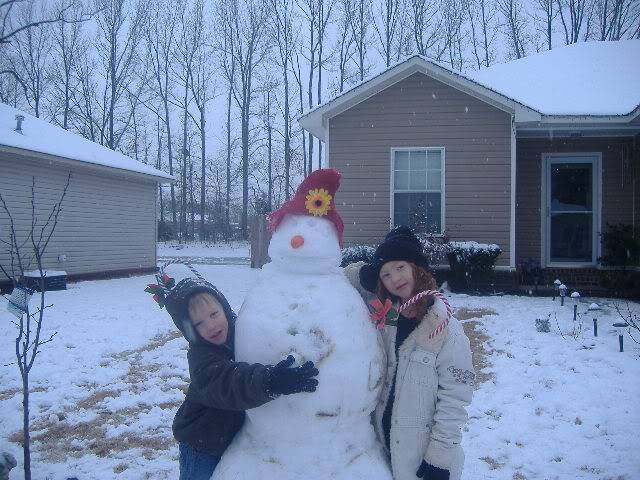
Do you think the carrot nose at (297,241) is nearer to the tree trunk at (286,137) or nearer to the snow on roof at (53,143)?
the snow on roof at (53,143)

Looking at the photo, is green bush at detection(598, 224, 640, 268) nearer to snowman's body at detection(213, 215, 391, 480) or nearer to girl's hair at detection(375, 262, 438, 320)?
girl's hair at detection(375, 262, 438, 320)

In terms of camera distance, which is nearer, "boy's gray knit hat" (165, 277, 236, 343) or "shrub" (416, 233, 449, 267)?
"boy's gray knit hat" (165, 277, 236, 343)

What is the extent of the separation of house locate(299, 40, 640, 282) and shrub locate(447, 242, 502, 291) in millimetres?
550

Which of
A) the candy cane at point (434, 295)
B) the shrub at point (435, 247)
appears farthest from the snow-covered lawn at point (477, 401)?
the shrub at point (435, 247)

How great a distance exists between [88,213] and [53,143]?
6.32ft

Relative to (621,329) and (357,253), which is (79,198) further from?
(621,329)

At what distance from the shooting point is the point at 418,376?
209 centimetres

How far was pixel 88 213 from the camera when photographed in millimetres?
14297

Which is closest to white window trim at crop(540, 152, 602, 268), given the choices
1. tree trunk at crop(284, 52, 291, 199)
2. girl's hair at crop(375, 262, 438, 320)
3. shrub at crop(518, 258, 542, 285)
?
shrub at crop(518, 258, 542, 285)

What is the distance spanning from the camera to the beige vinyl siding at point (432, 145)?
35.1ft

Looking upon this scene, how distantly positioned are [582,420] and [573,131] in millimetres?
7885

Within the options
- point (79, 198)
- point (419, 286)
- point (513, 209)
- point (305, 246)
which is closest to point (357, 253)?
point (513, 209)

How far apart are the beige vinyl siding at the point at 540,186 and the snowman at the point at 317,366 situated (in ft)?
32.7

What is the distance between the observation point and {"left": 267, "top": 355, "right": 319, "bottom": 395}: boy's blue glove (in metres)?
1.80
